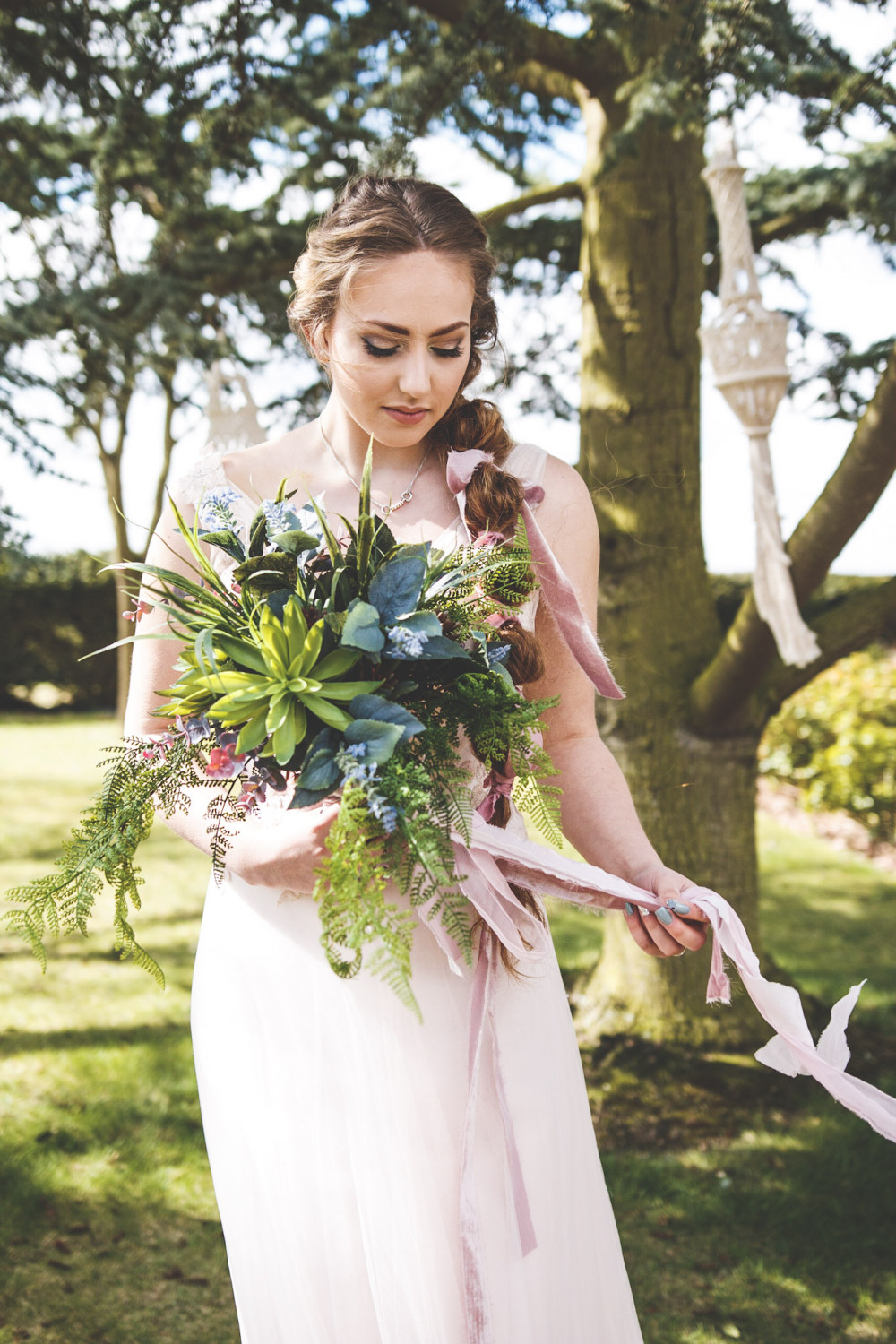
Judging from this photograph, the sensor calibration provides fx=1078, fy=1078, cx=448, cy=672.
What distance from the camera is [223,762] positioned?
1.49 metres

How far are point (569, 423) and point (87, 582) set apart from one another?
11.9 meters

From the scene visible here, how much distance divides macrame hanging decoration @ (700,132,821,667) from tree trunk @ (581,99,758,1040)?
2.44ft

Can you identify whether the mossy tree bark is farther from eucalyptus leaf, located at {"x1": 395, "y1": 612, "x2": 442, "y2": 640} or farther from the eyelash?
eucalyptus leaf, located at {"x1": 395, "y1": 612, "x2": 442, "y2": 640}

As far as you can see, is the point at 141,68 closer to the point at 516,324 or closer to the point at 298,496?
the point at 516,324

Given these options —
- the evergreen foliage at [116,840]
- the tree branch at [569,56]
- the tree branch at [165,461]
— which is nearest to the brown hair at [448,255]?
the evergreen foliage at [116,840]

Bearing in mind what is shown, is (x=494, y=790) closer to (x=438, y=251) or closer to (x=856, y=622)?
(x=438, y=251)

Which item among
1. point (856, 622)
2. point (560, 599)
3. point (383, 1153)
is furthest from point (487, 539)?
point (856, 622)

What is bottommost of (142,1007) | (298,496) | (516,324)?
(142,1007)

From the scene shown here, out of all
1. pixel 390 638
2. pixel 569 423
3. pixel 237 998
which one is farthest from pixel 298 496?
pixel 569 423

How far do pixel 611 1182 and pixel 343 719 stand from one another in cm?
287

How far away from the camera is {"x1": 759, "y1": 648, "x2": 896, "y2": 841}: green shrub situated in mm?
8039

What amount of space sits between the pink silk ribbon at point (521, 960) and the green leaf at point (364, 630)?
1.11 feet

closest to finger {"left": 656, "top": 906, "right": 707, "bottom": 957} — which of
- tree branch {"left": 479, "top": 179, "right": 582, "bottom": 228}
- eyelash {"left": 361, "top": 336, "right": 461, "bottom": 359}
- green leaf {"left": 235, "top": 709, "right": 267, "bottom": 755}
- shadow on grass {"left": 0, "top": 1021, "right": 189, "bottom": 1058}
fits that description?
green leaf {"left": 235, "top": 709, "right": 267, "bottom": 755}

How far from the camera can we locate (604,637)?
4.29 metres
